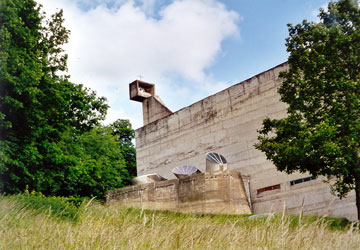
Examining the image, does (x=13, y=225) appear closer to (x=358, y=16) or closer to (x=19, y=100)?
(x=19, y=100)

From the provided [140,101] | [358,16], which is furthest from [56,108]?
[140,101]

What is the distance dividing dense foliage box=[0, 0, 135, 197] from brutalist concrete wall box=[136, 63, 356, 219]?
9600mm

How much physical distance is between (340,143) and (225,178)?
8.89 metres

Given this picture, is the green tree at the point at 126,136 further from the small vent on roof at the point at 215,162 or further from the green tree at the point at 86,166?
the small vent on roof at the point at 215,162

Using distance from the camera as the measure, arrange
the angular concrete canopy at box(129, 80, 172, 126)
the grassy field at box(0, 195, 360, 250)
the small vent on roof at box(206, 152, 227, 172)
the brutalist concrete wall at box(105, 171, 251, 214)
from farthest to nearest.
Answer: the angular concrete canopy at box(129, 80, 172, 126), the small vent on roof at box(206, 152, 227, 172), the brutalist concrete wall at box(105, 171, 251, 214), the grassy field at box(0, 195, 360, 250)

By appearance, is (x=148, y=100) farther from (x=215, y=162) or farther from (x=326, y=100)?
(x=326, y=100)

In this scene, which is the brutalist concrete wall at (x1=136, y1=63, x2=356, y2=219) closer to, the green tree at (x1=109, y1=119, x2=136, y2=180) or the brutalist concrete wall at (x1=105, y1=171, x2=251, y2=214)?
the brutalist concrete wall at (x1=105, y1=171, x2=251, y2=214)

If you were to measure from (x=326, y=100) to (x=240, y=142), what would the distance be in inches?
470

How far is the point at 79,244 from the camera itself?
22.3 ft

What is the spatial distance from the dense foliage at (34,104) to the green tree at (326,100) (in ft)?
35.5

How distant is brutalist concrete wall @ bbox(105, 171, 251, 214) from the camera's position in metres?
23.8

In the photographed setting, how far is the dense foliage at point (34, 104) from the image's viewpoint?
Answer: 18.0 meters

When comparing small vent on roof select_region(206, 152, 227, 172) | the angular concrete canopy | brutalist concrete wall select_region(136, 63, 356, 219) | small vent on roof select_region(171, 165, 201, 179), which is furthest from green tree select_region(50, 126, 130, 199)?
small vent on roof select_region(206, 152, 227, 172)

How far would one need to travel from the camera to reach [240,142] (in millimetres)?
29422
